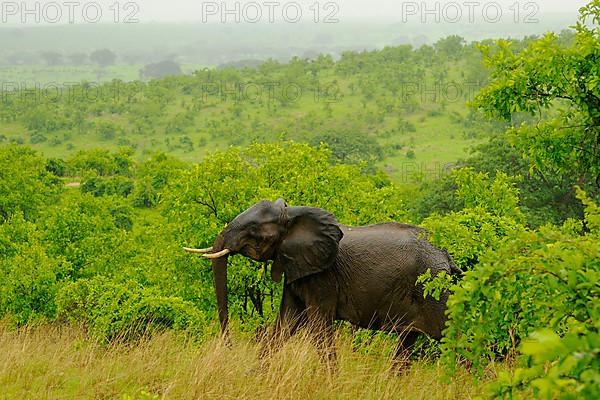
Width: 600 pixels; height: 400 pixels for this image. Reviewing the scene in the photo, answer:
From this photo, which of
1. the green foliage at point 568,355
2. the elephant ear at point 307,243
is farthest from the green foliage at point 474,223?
the green foliage at point 568,355

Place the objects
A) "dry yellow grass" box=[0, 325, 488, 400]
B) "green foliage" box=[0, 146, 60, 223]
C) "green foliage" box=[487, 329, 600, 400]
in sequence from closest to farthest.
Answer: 1. "green foliage" box=[487, 329, 600, 400]
2. "dry yellow grass" box=[0, 325, 488, 400]
3. "green foliage" box=[0, 146, 60, 223]

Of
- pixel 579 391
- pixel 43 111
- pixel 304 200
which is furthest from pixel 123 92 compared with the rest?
pixel 579 391

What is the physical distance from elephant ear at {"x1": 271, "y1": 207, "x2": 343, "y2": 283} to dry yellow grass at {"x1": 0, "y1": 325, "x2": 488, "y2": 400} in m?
1.48

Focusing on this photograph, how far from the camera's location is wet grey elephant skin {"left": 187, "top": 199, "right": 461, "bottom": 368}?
8953 millimetres

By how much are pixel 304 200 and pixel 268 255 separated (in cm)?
502

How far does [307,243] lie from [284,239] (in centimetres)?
35

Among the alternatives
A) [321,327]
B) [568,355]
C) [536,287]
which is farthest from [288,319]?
[568,355]

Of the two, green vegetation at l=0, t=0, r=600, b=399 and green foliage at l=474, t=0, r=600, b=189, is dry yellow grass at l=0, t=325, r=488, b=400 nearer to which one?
green vegetation at l=0, t=0, r=600, b=399

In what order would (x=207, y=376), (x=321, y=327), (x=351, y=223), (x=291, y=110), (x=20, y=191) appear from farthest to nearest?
(x=291, y=110) < (x=20, y=191) < (x=351, y=223) < (x=321, y=327) < (x=207, y=376)

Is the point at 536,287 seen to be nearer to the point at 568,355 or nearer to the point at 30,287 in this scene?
the point at 568,355

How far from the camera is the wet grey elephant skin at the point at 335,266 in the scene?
8.95 metres

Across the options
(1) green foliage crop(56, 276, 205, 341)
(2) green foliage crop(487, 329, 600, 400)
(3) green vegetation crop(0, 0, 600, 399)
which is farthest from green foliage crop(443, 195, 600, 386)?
(1) green foliage crop(56, 276, 205, 341)

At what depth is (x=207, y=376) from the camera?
235 inches

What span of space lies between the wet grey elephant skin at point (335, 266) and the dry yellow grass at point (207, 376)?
142 cm
